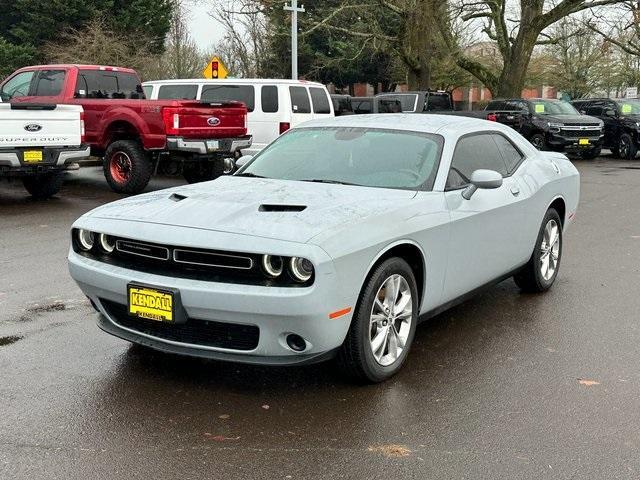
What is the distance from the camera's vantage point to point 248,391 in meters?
4.20

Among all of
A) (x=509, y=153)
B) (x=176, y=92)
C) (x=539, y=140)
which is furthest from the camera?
(x=539, y=140)

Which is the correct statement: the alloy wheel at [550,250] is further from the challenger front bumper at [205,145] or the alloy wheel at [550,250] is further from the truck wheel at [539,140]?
the truck wheel at [539,140]

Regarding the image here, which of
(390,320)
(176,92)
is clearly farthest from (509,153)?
(176,92)

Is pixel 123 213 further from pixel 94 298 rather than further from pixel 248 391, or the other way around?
pixel 248 391

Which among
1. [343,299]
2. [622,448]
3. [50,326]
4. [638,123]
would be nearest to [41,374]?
[50,326]

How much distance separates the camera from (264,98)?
15.2 m

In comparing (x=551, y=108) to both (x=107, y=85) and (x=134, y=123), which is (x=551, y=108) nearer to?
(x=107, y=85)

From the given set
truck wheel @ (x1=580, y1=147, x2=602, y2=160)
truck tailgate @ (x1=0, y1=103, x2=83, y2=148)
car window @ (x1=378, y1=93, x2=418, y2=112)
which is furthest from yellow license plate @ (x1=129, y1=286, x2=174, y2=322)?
truck wheel @ (x1=580, y1=147, x2=602, y2=160)

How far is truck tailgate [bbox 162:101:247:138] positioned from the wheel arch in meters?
8.08

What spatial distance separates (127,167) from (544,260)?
812 centimetres

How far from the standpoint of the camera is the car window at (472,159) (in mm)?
5155

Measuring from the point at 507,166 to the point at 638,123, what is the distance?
724 inches

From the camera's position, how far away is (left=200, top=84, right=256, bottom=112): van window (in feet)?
50.0

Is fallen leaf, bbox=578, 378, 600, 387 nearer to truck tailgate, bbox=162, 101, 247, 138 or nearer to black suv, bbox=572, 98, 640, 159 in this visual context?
truck tailgate, bbox=162, 101, 247, 138
